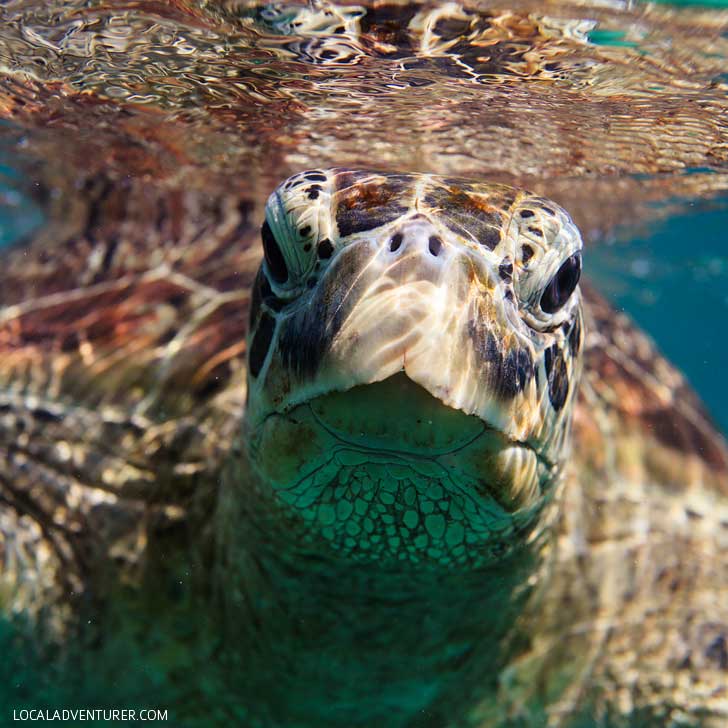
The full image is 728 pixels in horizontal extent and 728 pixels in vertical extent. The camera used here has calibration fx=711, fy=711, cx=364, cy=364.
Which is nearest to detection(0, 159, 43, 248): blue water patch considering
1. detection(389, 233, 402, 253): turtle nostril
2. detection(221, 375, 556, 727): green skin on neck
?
detection(221, 375, 556, 727): green skin on neck

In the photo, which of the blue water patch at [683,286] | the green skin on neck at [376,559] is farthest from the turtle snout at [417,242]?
the blue water patch at [683,286]

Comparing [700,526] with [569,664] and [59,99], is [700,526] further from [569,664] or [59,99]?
[59,99]

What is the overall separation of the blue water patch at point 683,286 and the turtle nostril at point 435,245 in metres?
4.75

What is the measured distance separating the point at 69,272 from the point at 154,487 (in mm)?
1739

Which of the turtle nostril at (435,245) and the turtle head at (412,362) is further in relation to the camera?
the turtle nostril at (435,245)

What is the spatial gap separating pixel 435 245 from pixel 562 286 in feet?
1.50

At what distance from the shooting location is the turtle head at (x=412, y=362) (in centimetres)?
132

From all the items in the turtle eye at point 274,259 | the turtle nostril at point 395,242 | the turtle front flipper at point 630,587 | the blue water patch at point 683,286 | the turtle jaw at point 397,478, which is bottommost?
the blue water patch at point 683,286

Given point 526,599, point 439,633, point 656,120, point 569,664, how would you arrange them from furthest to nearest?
point 656,120, point 569,664, point 526,599, point 439,633

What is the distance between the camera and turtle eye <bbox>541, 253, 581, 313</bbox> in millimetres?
1726

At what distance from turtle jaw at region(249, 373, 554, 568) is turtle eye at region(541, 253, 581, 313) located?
0.37 meters

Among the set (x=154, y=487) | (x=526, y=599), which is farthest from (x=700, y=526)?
(x=154, y=487)

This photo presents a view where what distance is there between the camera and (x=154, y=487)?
2.61m

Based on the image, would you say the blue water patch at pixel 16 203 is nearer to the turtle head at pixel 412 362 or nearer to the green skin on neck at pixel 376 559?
the green skin on neck at pixel 376 559
